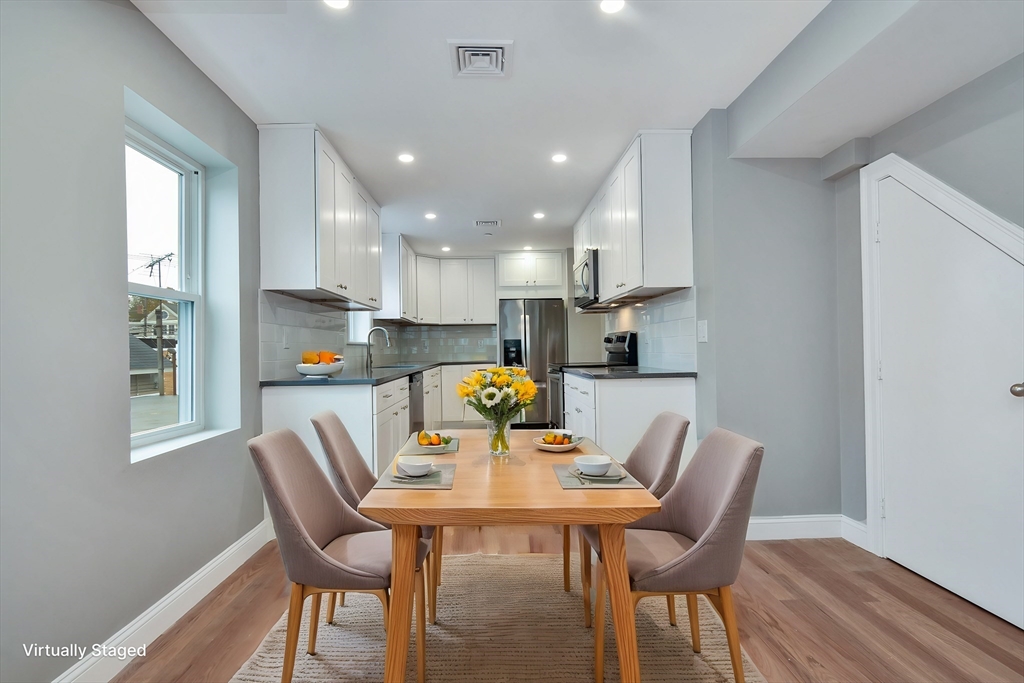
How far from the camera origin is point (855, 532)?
288 cm

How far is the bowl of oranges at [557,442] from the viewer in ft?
6.74

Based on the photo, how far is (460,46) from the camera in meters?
2.24

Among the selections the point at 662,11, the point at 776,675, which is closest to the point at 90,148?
the point at 662,11

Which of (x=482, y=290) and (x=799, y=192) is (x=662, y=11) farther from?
(x=482, y=290)

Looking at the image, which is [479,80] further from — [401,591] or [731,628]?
[731,628]

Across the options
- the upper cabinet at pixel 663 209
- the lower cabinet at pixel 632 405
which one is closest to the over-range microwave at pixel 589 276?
the upper cabinet at pixel 663 209

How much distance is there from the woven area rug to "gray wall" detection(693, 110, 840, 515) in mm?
1191

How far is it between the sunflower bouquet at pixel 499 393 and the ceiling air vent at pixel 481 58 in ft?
4.71

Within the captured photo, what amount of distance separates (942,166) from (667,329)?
1791mm

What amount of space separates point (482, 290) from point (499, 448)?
520 centimetres

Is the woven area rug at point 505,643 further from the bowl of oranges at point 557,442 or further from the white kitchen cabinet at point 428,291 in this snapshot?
the white kitchen cabinet at point 428,291

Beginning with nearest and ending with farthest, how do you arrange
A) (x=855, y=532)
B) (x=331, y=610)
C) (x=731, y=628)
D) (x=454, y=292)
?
(x=731, y=628)
(x=331, y=610)
(x=855, y=532)
(x=454, y=292)

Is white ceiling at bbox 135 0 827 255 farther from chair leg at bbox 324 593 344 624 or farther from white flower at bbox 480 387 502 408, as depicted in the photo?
chair leg at bbox 324 593 344 624

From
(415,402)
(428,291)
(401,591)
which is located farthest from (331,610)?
(428,291)
